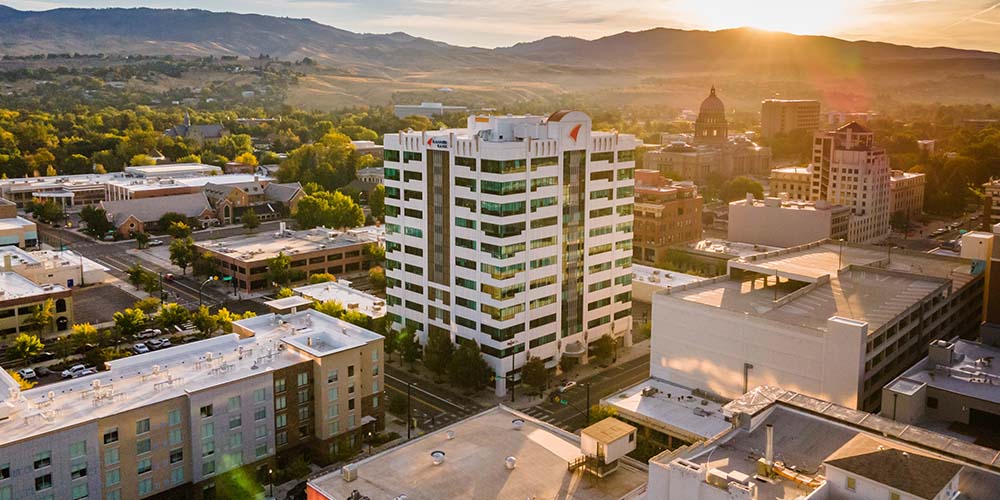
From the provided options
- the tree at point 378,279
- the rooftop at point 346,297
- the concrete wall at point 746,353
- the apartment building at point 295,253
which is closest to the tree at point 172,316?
the rooftop at point 346,297

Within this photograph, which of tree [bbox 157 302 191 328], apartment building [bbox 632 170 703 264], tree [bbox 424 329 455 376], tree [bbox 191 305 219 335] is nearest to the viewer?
tree [bbox 424 329 455 376]

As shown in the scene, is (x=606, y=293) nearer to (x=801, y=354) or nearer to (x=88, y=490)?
(x=801, y=354)

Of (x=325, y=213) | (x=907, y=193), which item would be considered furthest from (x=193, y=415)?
(x=907, y=193)

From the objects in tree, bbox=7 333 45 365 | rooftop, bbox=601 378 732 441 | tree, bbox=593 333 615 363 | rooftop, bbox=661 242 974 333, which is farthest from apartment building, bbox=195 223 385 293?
rooftop, bbox=661 242 974 333

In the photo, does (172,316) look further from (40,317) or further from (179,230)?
(179,230)

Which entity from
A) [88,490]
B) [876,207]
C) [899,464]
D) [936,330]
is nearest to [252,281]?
[88,490]

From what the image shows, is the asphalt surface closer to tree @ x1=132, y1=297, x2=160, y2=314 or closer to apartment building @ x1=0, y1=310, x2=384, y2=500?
apartment building @ x1=0, y1=310, x2=384, y2=500
